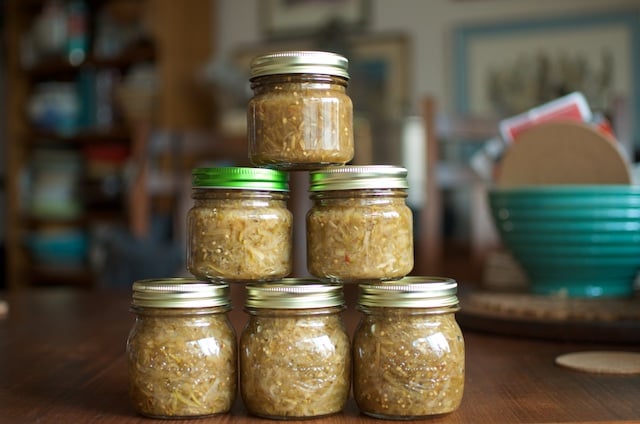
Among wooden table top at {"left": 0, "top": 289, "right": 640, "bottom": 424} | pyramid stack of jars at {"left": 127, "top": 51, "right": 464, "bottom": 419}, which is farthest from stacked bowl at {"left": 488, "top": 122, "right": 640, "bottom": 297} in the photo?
pyramid stack of jars at {"left": 127, "top": 51, "right": 464, "bottom": 419}

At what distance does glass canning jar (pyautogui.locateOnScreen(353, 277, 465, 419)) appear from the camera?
23.3 inches

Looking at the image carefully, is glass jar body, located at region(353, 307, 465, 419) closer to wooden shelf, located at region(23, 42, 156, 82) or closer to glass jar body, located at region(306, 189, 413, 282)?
glass jar body, located at region(306, 189, 413, 282)

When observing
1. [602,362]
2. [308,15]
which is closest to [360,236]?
[602,362]

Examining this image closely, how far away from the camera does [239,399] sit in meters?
0.66

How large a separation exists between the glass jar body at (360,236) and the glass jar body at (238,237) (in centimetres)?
3

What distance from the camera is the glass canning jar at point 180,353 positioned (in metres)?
0.60

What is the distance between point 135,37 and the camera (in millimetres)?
3943

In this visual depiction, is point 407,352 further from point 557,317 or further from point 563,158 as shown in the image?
point 563,158

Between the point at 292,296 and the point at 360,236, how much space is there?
7 cm

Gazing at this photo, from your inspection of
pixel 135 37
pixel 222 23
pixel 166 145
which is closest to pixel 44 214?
pixel 135 37

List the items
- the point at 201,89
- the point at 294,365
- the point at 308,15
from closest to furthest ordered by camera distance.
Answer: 1. the point at 294,365
2. the point at 308,15
3. the point at 201,89

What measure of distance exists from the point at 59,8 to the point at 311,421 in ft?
12.7

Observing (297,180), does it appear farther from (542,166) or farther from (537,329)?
(537,329)

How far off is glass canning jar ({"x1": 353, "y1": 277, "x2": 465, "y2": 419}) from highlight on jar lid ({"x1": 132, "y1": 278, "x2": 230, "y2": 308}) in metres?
0.11
